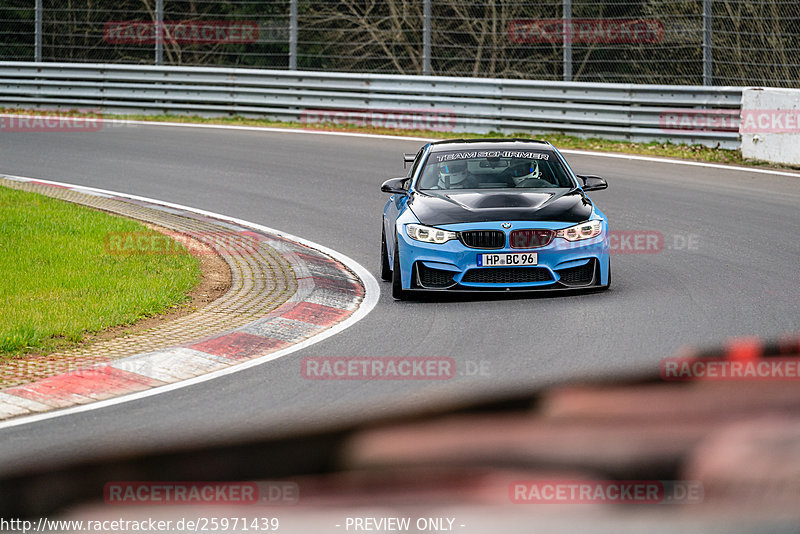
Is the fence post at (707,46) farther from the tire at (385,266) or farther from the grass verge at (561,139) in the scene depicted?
the tire at (385,266)

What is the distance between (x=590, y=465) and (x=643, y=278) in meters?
9.28

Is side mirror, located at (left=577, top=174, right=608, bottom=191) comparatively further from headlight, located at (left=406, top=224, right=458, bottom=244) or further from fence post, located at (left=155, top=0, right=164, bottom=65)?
fence post, located at (left=155, top=0, right=164, bottom=65)

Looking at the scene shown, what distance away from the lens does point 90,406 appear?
251 inches

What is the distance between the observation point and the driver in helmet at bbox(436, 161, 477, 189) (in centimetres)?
1066

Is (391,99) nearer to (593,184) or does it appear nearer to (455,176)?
(455,176)

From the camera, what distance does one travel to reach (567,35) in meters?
20.5

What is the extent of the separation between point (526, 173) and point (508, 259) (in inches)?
64.8

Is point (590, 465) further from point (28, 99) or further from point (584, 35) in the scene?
point (28, 99)

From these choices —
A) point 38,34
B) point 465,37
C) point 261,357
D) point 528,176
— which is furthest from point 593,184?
point 38,34

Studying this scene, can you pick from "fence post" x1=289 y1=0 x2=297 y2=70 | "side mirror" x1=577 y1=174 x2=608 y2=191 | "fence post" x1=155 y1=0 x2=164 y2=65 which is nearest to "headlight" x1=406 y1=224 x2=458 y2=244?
"side mirror" x1=577 y1=174 x2=608 y2=191

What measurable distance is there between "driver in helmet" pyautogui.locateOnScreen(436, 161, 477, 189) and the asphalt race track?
4.65 feet

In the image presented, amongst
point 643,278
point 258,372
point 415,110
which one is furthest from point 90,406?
point 415,110

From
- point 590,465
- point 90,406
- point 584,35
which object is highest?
point 584,35

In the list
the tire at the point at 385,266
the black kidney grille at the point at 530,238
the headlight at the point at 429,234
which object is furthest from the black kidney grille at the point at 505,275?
the tire at the point at 385,266
